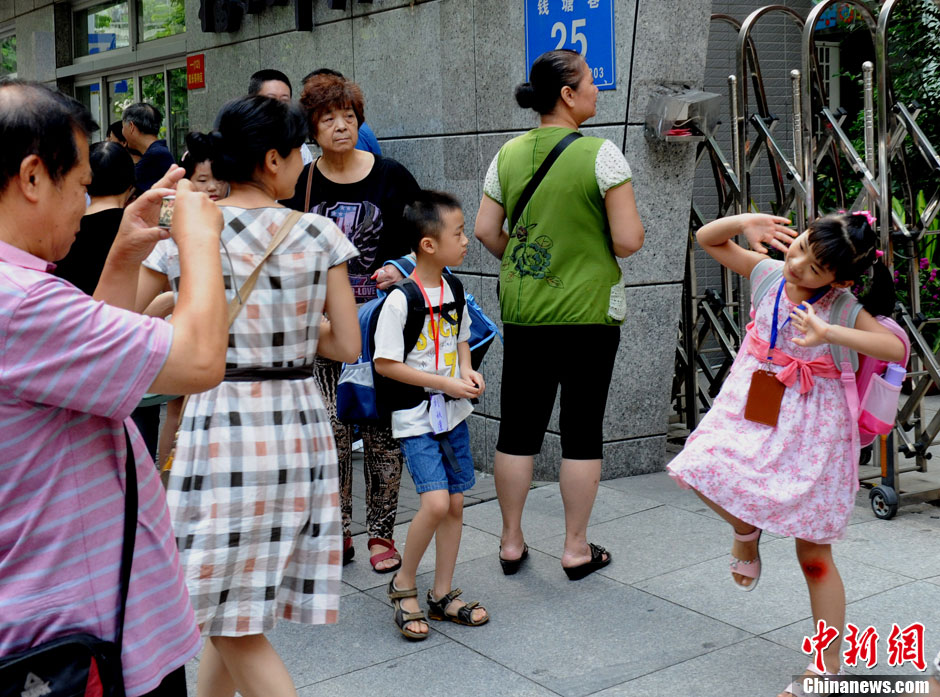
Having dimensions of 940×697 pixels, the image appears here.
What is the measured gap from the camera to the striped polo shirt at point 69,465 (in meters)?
1.59

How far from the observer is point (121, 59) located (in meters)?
11.0

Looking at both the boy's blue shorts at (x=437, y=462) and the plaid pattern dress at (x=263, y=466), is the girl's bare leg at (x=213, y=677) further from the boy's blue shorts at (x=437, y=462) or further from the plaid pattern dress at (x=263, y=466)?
the boy's blue shorts at (x=437, y=462)

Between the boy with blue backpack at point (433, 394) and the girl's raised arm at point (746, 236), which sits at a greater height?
the girl's raised arm at point (746, 236)

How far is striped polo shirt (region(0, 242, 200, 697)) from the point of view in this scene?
62.4 inches

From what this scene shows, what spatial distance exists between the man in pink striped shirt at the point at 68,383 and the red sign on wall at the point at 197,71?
276 inches

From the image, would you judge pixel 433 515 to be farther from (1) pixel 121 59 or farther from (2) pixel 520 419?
(1) pixel 121 59

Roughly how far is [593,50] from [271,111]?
3.02 meters

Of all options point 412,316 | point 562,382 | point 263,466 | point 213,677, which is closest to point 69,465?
point 263,466

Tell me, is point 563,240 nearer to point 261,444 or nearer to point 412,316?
point 412,316

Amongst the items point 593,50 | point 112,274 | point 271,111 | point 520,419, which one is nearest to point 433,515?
point 520,419

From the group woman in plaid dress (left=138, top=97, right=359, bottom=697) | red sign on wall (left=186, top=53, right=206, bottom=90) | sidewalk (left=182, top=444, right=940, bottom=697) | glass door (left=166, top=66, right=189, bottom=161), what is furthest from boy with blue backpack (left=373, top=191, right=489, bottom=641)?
glass door (left=166, top=66, right=189, bottom=161)

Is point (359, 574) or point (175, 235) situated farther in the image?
point (359, 574)

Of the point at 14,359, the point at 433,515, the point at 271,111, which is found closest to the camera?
the point at 14,359

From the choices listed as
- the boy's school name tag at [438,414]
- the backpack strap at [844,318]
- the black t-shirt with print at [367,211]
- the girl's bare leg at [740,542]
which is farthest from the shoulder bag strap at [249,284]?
the black t-shirt with print at [367,211]
